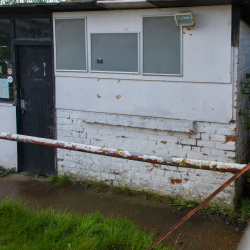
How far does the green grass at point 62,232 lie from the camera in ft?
9.85

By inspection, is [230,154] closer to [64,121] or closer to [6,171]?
[64,121]

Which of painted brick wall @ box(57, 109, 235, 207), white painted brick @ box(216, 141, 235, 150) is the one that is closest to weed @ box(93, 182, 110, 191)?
painted brick wall @ box(57, 109, 235, 207)

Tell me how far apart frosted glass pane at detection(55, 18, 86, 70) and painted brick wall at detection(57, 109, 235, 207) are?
0.79 meters

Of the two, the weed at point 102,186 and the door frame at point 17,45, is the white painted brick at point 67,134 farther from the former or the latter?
the weed at point 102,186

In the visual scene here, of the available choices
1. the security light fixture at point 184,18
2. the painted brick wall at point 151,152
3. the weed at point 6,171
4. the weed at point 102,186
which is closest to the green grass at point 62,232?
the painted brick wall at point 151,152

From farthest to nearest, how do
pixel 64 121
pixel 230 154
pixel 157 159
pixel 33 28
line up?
1. pixel 33 28
2. pixel 64 121
3. pixel 230 154
4. pixel 157 159

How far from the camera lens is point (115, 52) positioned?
190 inches

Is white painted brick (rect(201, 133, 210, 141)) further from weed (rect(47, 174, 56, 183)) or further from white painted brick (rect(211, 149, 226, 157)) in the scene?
weed (rect(47, 174, 56, 183))

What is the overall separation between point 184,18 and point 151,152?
77.0 inches

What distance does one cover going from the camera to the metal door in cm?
552

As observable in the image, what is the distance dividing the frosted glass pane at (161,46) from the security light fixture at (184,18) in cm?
16

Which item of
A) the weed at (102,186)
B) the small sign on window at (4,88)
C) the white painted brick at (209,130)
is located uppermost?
the small sign on window at (4,88)

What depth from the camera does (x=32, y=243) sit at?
303 centimetres

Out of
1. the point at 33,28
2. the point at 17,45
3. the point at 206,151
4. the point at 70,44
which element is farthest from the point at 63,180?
the point at 33,28
